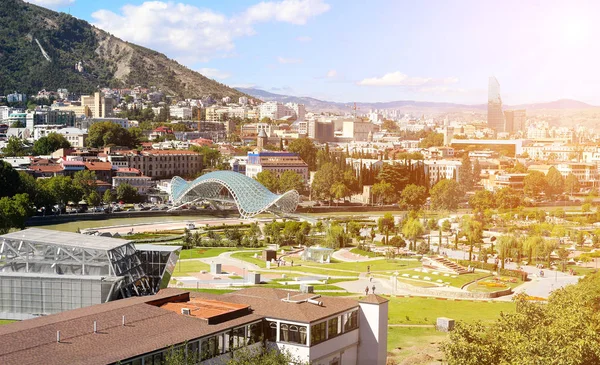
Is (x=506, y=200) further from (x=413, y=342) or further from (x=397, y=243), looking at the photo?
(x=413, y=342)

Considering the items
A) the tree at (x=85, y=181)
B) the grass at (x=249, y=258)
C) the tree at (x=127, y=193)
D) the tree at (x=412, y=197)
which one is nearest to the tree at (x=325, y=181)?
the tree at (x=412, y=197)

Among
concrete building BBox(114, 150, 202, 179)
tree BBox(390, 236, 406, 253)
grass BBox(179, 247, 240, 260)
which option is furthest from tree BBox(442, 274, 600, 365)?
concrete building BBox(114, 150, 202, 179)

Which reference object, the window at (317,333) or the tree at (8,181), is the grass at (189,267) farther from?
the tree at (8,181)

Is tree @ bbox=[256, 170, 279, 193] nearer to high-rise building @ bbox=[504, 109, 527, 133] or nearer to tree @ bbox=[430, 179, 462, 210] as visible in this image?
tree @ bbox=[430, 179, 462, 210]

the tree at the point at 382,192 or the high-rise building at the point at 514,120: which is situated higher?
the high-rise building at the point at 514,120

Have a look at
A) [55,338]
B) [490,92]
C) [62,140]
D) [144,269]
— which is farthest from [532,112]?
[55,338]

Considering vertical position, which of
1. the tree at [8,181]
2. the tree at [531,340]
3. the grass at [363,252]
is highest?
the tree at [8,181]

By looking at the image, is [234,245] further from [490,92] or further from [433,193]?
[490,92]
